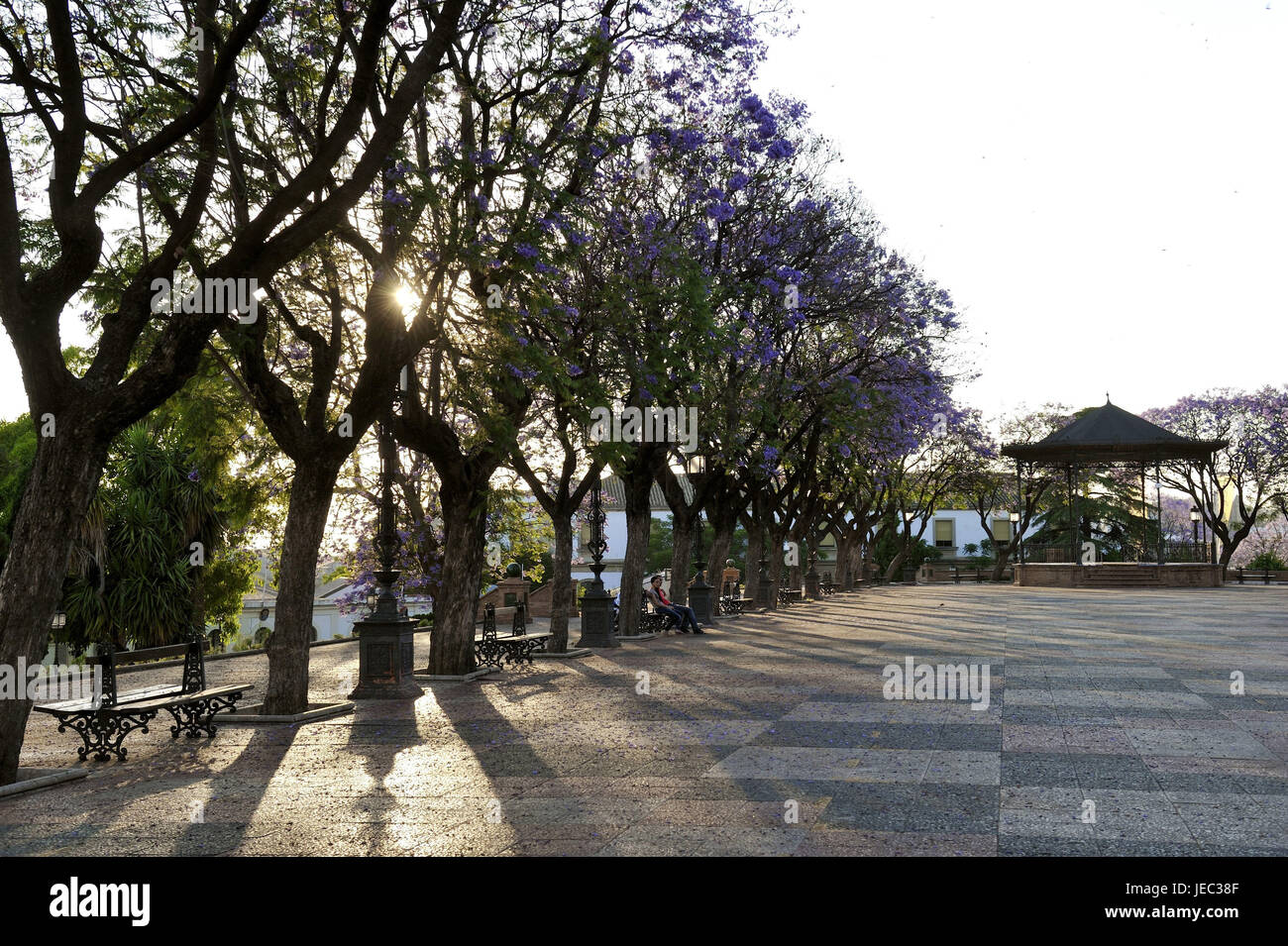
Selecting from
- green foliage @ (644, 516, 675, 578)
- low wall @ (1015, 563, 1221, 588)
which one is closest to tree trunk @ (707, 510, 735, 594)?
low wall @ (1015, 563, 1221, 588)

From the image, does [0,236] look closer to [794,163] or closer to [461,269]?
[461,269]

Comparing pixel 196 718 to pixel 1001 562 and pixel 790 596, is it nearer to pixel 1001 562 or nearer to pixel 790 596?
pixel 790 596

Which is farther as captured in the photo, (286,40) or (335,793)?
(286,40)

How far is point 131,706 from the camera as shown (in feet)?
30.8

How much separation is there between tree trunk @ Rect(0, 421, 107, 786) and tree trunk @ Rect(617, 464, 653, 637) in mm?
14622

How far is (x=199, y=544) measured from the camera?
26.9 metres

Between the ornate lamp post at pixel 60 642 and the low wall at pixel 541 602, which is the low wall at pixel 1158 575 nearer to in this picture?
the low wall at pixel 541 602

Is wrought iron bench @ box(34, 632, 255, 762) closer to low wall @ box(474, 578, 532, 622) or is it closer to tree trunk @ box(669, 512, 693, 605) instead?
tree trunk @ box(669, 512, 693, 605)

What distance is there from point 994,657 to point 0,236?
517 inches

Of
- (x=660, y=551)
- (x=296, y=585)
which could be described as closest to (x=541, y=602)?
(x=296, y=585)

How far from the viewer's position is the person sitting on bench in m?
23.3

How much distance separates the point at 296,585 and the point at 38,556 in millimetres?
3622

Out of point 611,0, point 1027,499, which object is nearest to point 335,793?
point 611,0
